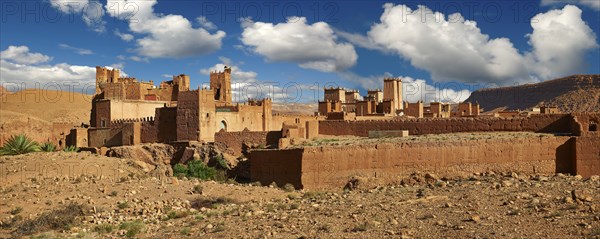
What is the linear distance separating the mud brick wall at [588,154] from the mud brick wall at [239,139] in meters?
12.1

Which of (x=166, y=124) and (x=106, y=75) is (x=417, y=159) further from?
(x=106, y=75)

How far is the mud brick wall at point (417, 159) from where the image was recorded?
64.4 ft

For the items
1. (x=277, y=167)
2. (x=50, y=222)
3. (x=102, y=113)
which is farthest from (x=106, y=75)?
(x=50, y=222)

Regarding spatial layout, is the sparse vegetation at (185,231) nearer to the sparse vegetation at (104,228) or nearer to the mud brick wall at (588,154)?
the sparse vegetation at (104,228)

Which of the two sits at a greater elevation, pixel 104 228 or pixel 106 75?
pixel 106 75

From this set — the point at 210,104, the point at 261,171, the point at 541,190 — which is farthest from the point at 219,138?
the point at 541,190

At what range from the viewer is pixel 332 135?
2742 centimetres

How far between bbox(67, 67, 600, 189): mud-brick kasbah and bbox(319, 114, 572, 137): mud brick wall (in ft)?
0.13

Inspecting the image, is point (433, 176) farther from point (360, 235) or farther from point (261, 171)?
point (360, 235)

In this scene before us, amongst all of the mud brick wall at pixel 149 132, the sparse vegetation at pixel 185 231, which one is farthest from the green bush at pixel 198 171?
Answer: the sparse vegetation at pixel 185 231

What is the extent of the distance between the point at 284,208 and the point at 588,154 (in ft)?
38.7

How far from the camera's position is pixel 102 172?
70.1ft

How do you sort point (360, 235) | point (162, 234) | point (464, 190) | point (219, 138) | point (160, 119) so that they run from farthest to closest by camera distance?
point (160, 119)
point (219, 138)
point (464, 190)
point (162, 234)
point (360, 235)

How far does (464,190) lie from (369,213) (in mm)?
3829
